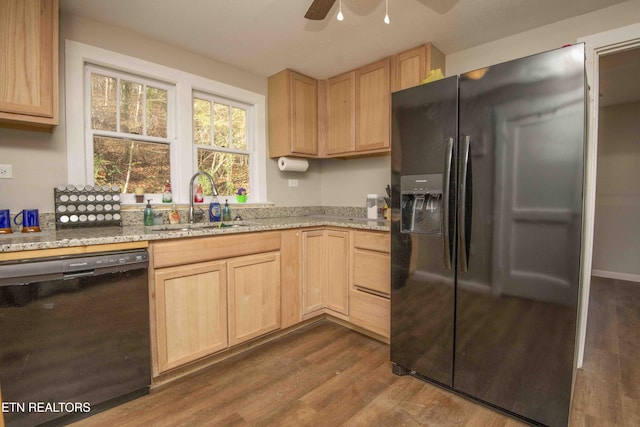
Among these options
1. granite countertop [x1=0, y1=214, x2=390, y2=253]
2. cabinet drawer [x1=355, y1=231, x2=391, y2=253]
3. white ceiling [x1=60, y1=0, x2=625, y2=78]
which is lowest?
cabinet drawer [x1=355, y1=231, x2=391, y2=253]

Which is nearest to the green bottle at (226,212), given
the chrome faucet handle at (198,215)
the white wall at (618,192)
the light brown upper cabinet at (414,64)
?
the chrome faucet handle at (198,215)

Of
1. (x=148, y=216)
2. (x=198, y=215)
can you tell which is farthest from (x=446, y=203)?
(x=148, y=216)

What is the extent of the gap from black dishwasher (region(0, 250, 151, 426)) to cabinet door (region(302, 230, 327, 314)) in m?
1.16

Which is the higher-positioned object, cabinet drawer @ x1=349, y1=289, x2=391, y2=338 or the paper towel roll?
the paper towel roll

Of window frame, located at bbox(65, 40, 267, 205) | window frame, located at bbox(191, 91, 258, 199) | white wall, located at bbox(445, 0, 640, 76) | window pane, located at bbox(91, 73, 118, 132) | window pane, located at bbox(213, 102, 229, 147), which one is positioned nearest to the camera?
white wall, located at bbox(445, 0, 640, 76)

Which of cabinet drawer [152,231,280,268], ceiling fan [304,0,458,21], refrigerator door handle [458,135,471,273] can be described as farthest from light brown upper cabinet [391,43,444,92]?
cabinet drawer [152,231,280,268]

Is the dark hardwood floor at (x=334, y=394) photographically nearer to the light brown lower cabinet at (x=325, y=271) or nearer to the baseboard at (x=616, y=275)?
the light brown lower cabinet at (x=325, y=271)

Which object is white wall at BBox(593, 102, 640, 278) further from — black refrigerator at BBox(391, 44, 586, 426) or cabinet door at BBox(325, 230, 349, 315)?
cabinet door at BBox(325, 230, 349, 315)

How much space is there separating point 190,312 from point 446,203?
1.62m

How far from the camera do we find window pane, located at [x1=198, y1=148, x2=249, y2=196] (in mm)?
2672

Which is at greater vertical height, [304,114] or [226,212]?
[304,114]

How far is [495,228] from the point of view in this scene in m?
1.48

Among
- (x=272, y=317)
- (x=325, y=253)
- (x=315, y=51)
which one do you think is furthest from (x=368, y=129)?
(x=272, y=317)

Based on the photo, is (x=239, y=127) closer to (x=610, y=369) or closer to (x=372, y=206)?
(x=372, y=206)
